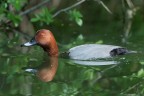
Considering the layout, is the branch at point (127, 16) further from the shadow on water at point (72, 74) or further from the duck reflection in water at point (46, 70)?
the duck reflection in water at point (46, 70)

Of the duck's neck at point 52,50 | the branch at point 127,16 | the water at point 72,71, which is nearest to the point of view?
the water at point 72,71

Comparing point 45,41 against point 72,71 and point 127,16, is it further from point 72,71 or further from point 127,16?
point 127,16

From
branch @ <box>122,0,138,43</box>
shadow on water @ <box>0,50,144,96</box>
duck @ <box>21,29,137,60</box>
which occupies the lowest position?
shadow on water @ <box>0,50,144,96</box>

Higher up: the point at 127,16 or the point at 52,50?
the point at 127,16

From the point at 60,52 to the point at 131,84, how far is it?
9.55 feet

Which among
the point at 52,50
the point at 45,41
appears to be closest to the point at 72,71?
the point at 52,50

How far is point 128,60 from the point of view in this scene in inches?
423

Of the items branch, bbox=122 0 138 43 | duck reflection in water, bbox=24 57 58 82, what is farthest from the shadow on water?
branch, bbox=122 0 138 43

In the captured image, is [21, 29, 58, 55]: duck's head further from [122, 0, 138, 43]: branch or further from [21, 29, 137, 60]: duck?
[122, 0, 138, 43]: branch

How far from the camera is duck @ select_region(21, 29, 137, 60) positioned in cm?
1072

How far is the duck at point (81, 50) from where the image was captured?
35.2 ft

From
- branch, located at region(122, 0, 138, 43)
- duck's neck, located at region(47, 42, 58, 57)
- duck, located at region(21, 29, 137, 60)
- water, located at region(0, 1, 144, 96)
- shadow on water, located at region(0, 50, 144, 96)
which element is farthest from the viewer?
branch, located at region(122, 0, 138, 43)

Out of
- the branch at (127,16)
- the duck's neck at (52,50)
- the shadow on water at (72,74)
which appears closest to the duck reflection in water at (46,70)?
the shadow on water at (72,74)

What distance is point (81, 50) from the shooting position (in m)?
10.8
